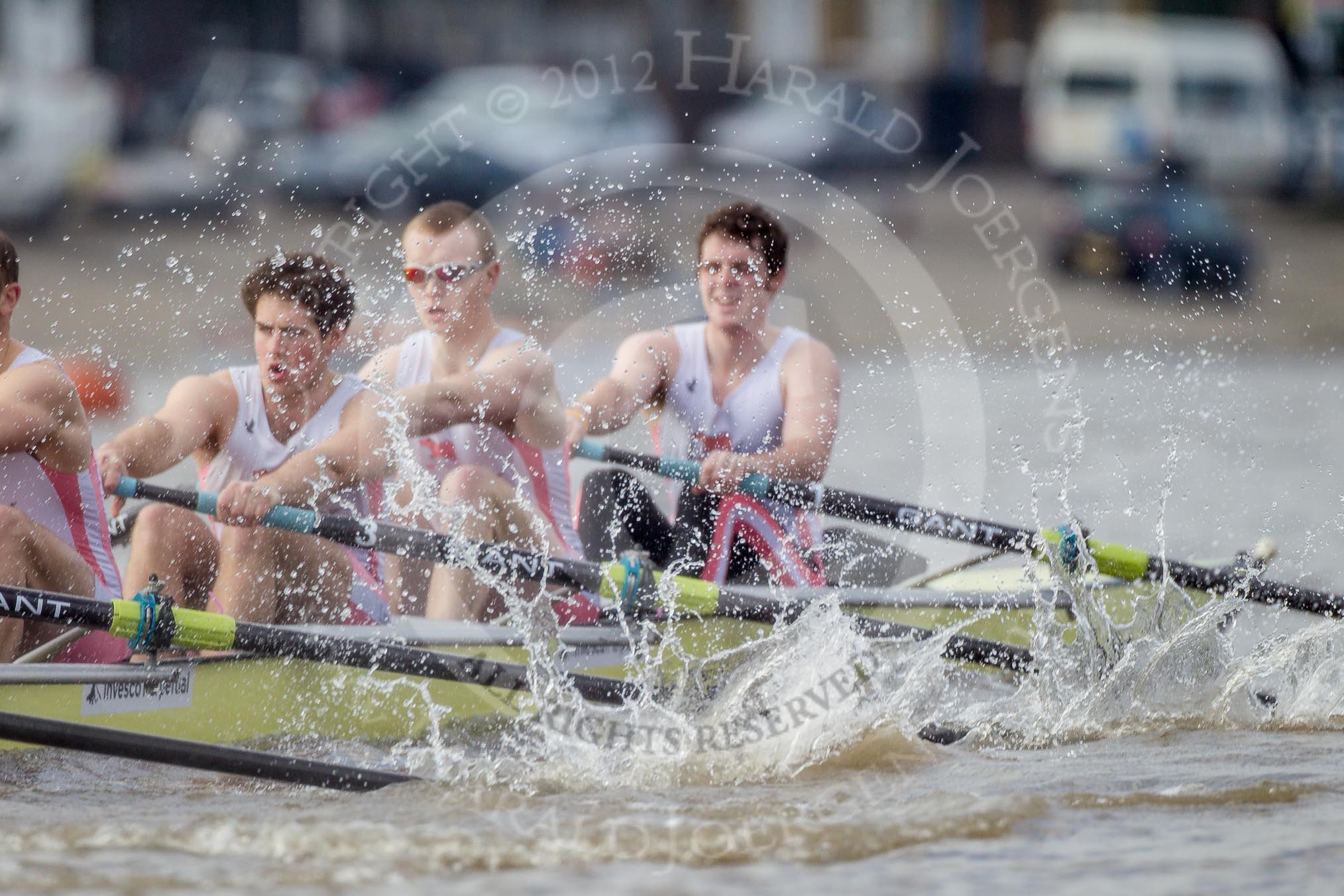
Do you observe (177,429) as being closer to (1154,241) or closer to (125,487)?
(125,487)

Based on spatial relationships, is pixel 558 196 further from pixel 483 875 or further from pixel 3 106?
pixel 483 875

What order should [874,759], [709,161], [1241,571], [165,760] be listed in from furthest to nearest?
[709,161] < [1241,571] < [874,759] < [165,760]

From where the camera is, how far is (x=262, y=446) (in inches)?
170

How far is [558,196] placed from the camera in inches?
488

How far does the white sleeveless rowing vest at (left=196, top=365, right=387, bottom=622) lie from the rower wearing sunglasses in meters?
0.10

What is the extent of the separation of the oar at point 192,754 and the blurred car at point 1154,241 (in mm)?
10874

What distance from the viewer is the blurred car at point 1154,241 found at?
13.5 m

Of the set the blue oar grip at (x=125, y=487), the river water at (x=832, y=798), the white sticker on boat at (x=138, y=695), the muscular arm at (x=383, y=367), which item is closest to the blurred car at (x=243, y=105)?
the river water at (x=832, y=798)

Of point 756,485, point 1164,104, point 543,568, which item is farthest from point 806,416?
point 1164,104

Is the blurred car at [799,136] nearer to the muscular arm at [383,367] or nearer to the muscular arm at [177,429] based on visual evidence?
the muscular arm at [383,367]

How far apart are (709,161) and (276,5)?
695 centimetres

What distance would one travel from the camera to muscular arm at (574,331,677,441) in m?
4.89

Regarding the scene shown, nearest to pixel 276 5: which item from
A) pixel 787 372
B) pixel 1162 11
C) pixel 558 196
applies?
pixel 558 196

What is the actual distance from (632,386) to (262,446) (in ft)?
3.69
